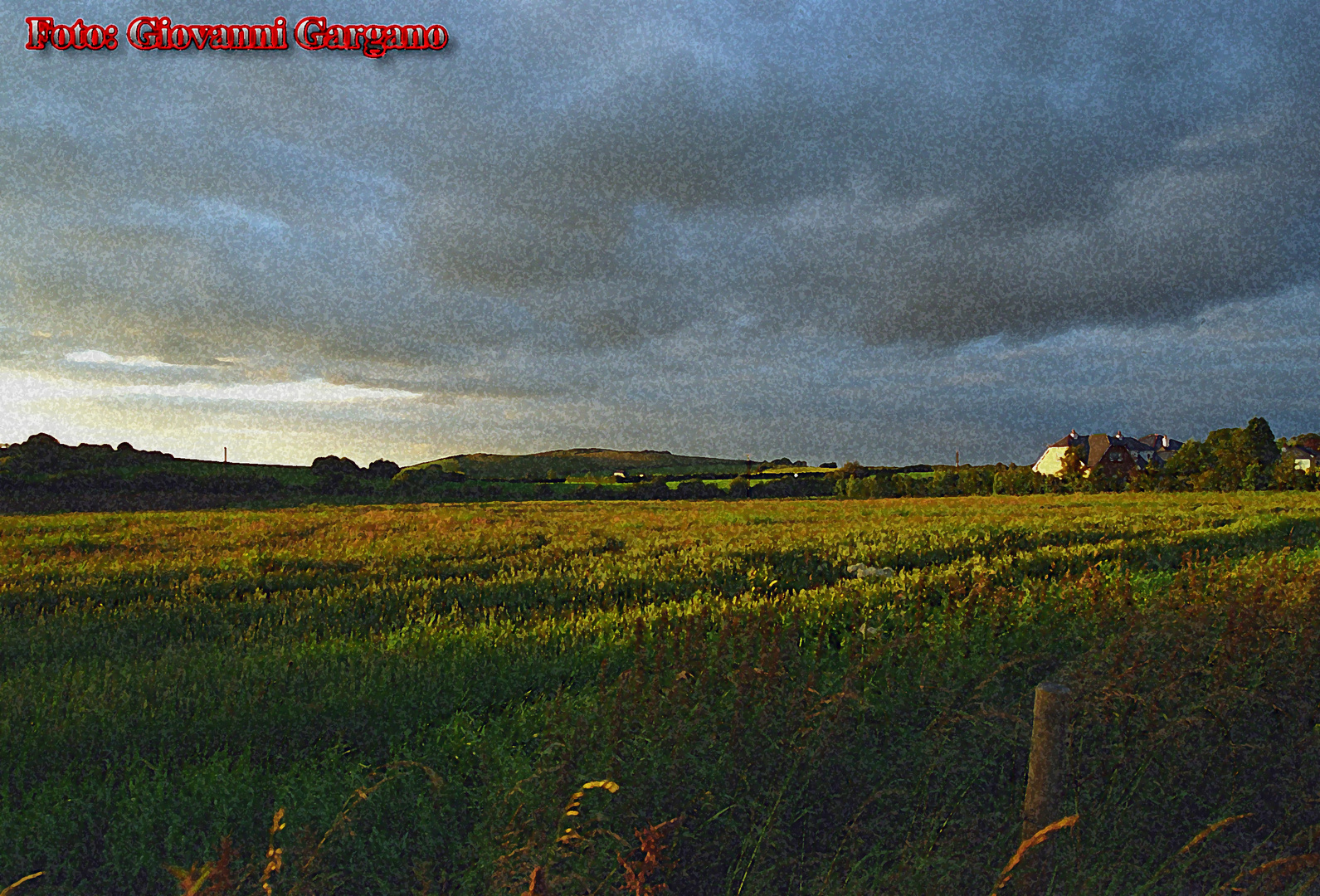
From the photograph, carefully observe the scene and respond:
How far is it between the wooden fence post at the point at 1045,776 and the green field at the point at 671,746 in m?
0.34

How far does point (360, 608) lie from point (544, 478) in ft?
240

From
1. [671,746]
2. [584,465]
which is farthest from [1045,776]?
[584,465]

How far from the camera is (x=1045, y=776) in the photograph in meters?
3.23

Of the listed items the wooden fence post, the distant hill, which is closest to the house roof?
the distant hill

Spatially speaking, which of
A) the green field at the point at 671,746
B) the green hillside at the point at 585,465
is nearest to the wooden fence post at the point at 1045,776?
the green field at the point at 671,746

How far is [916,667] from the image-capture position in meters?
5.95

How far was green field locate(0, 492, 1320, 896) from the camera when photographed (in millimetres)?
3617

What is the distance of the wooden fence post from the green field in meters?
0.34

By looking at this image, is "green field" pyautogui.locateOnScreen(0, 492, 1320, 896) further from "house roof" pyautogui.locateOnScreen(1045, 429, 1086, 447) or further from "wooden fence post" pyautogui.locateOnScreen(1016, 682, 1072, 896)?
"house roof" pyautogui.locateOnScreen(1045, 429, 1086, 447)

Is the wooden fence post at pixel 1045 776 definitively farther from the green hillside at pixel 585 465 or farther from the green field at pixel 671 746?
the green hillside at pixel 585 465

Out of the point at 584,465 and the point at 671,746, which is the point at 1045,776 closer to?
the point at 671,746

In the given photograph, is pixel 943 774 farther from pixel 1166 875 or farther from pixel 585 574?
pixel 585 574

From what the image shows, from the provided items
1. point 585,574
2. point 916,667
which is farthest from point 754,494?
point 916,667

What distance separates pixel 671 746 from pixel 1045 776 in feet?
7.23
